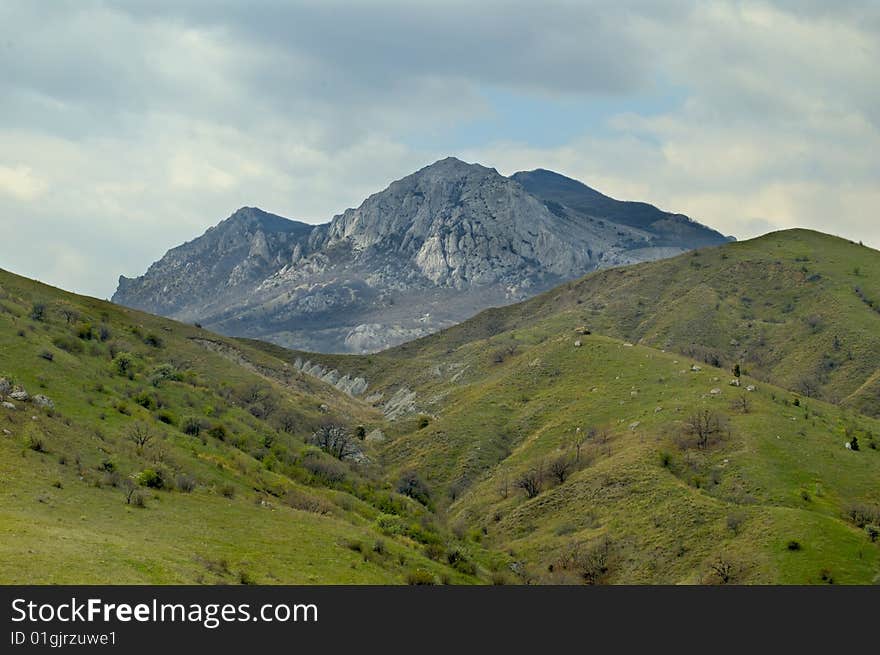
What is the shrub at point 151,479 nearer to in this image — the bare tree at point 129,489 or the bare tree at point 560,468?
the bare tree at point 129,489

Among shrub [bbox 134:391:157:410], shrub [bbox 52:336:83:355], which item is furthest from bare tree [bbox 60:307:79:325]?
shrub [bbox 134:391:157:410]

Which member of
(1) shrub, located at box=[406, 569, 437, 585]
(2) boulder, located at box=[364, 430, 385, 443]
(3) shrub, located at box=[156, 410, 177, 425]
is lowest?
(1) shrub, located at box=[406, 569, 437, 585]

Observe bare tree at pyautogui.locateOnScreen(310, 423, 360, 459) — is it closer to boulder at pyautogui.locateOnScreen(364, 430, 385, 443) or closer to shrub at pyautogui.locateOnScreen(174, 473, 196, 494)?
boulder at pyautogui.locateOnScreen(364, 430, 385, 443)

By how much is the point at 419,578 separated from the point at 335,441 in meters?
60.5

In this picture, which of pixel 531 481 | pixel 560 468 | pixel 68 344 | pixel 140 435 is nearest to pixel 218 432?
pixel 140 435

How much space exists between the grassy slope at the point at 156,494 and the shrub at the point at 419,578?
67 cm

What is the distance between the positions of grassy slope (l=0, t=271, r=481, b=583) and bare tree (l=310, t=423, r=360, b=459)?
11.2 meters

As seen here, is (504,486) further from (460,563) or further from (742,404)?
(460,563)

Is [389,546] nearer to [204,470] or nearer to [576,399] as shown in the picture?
[204,470]

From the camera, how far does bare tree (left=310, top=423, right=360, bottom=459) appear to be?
98.8m

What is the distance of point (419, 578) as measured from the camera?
42.9m

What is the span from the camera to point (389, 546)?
1901 inches

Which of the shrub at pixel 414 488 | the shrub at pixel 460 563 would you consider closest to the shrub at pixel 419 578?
the shrub at pixel 460 563
